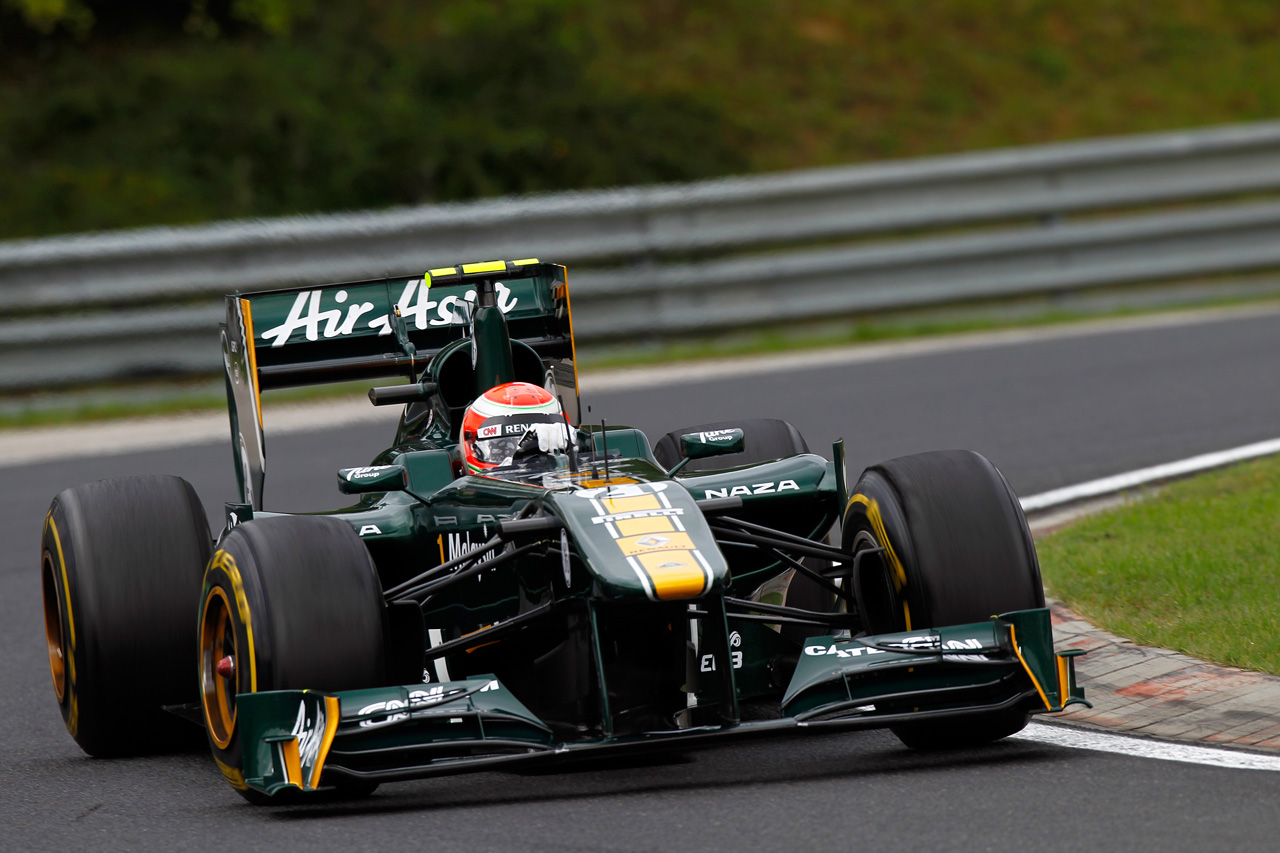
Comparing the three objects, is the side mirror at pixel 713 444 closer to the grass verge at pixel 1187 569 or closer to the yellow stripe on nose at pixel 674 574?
the yellow stripe on nose at pixel 674 574

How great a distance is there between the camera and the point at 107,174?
16.8 m

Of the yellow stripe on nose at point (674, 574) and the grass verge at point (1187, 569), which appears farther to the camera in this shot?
the grass verge at point (1187, 569)

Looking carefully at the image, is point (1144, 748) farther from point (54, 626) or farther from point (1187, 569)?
point (54, 626)

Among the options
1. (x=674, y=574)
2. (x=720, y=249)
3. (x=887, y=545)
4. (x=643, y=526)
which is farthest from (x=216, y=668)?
(x=720, y=249)

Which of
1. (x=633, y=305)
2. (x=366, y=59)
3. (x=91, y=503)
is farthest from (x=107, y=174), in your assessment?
(x=91, y=503)

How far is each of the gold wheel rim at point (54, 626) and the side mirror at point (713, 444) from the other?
2.27 m

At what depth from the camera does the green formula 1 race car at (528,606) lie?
529 cm

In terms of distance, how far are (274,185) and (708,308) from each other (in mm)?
4769

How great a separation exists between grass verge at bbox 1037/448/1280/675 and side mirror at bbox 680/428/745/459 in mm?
1529

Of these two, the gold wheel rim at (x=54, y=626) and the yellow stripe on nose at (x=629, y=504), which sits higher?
the yellow stripe on nose at (x=629, y=504)

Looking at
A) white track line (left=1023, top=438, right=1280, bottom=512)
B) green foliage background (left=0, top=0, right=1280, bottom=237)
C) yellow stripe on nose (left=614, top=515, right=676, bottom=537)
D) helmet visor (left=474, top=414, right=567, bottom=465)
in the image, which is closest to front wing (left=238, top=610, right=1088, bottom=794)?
yellow stripe on nose (left=614, top=515, right=676, bottom=537)

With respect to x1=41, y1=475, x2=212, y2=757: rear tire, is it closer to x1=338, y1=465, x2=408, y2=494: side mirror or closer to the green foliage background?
x1=338, y1=465, x2=408, y2=494: side mirror

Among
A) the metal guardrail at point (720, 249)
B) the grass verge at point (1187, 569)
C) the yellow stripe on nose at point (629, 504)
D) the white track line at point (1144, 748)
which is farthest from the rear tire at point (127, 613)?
the metal guardrail at point (720, 249)

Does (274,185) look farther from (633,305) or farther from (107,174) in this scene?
(633,305)
